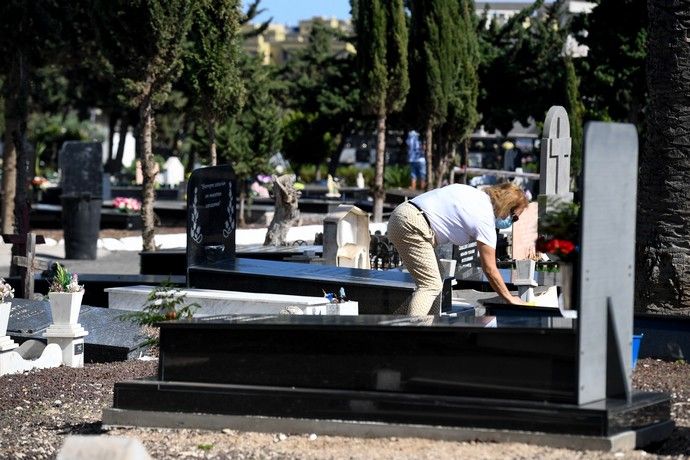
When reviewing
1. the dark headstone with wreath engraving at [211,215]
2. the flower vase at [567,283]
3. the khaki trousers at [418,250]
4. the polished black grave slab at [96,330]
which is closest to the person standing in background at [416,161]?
the dark headstone with wreath engraving at [211,215]

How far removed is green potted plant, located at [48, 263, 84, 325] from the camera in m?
11.2

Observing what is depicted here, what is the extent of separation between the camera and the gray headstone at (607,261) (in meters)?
6.33

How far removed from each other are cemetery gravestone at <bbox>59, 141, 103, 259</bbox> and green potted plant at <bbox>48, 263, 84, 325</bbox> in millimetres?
12217

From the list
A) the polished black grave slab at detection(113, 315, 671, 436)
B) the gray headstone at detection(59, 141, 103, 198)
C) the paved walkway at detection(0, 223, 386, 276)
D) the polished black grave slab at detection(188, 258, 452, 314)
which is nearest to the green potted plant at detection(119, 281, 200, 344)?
the polished black grave slab at detection(188, 258, 452, 314)

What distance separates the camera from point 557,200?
7.12 metres

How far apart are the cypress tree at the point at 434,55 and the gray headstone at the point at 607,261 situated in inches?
995

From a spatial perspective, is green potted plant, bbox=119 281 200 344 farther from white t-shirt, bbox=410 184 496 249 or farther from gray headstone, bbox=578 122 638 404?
gray headstone, bbox=578 122 638 404

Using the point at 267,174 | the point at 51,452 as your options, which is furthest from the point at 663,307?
the point at 267,174

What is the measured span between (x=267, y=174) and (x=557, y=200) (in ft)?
89.2

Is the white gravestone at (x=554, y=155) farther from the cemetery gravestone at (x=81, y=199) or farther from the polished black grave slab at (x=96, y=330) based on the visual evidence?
the cemetery gravestone at (x=81, y=199)

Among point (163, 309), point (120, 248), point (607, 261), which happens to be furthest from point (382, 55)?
point (607, 261)

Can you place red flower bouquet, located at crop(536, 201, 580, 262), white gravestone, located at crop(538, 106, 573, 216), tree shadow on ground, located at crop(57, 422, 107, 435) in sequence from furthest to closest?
white gravestone, located at crop(538, 106, 573, 216)
tree shadow on ground, located at crop(57, 422, 107, 435)
red flower bouquet, located at crop(536, 201, 580, 262)

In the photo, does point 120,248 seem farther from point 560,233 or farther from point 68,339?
point 560,233

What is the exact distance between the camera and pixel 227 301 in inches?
496
